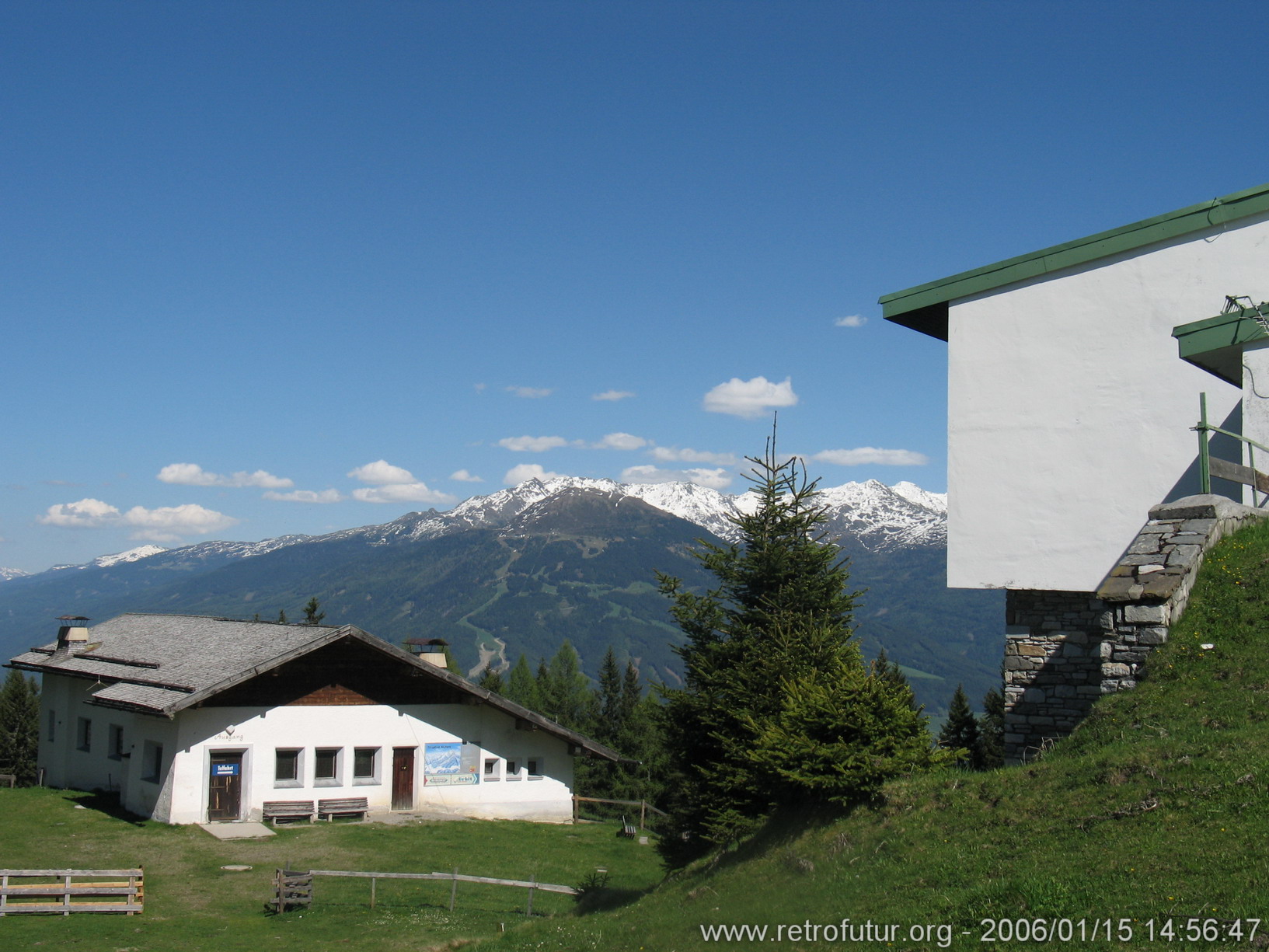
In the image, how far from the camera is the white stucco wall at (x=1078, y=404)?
16.6 m

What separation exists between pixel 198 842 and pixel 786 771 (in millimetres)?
18229

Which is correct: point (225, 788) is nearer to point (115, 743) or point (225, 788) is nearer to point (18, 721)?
point (115, 743)

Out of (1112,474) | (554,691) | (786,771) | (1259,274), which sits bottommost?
(554,691)

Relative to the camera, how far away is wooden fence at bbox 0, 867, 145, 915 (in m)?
18.1

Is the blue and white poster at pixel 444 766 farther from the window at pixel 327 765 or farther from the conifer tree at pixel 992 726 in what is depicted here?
the conifer tree at pixel 992 726

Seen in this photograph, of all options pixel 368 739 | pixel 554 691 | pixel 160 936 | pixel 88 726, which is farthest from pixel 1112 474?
pixel 554 691

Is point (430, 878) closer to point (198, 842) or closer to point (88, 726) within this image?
point (198, 842)

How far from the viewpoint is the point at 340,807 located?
1145 inches

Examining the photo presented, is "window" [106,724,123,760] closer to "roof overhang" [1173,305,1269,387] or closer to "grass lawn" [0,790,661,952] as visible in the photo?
"grass lawn" [0,790,661,952]

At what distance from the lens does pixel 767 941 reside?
386 inches

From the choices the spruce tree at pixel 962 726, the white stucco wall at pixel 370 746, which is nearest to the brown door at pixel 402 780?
the white stucco wall at pixel 370 746

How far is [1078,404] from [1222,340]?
2662 mm

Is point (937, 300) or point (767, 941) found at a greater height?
point (937, 300)

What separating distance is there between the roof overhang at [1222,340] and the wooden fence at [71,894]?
19.8 metres
